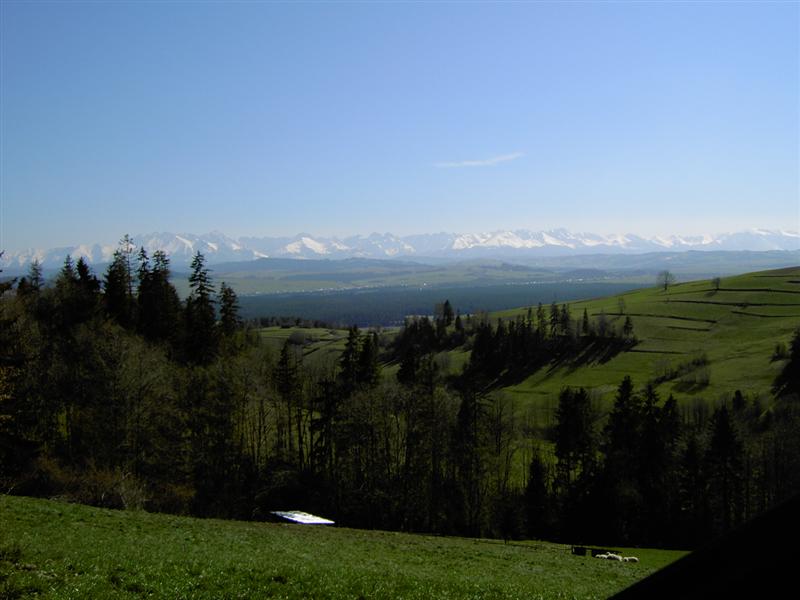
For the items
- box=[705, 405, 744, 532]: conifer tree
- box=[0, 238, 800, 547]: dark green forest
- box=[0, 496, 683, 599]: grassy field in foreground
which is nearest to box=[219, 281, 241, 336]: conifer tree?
box=[0, 238, 800, 547]: dark green forest

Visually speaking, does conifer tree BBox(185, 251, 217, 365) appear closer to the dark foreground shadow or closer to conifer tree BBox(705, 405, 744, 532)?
conifer tree BBox(705, 405, 744, 532)

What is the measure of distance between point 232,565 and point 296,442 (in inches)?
2498

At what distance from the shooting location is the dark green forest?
5506 centimetres

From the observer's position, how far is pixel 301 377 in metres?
82.1

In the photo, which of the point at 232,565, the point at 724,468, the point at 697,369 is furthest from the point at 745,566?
the point at 697,369

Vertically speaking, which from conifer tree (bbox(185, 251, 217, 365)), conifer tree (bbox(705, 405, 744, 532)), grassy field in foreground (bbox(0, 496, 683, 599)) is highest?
conifer tree (bbox(185, 251, 217, 365))

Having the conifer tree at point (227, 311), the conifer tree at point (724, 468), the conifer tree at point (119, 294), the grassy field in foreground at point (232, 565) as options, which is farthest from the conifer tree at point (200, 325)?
the conifer tree at point (724, 468)

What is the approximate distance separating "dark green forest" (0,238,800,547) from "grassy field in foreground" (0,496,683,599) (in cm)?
1583

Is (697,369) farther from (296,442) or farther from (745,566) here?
(745,566)

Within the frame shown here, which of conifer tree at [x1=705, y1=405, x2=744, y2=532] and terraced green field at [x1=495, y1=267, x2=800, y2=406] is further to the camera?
terraced green field at [x1=495, y1=267, x2=800, y2=406]

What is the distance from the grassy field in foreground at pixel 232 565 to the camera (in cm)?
1608

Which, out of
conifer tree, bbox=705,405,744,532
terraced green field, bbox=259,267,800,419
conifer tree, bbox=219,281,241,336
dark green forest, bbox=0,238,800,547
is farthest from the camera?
terraced green field, bbox=259,267,800,419

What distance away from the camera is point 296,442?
81.4 meters

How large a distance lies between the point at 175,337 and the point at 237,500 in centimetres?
3117
